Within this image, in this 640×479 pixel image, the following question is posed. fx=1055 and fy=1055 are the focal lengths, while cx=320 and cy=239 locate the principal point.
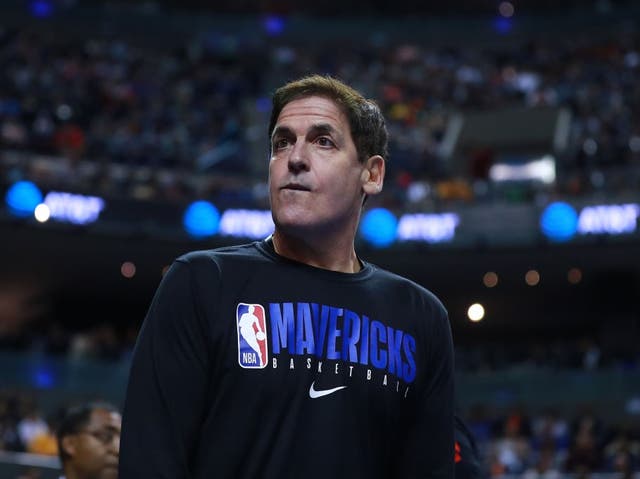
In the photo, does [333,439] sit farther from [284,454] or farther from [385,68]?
[385,68]

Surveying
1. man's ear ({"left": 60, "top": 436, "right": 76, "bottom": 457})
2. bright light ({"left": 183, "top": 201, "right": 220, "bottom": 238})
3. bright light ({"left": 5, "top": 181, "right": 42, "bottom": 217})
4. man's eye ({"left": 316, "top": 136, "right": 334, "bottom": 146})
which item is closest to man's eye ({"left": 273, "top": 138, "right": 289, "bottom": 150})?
man's eye ({"left": 316, "top": 136, "right": 334, "bottom": 146})

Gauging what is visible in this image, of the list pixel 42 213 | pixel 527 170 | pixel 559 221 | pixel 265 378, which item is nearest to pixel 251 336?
pixel 265 378

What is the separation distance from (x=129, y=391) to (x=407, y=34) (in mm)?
36684

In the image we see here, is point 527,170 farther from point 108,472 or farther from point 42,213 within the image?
point 108,472

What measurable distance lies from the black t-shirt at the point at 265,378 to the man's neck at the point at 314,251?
58 mm

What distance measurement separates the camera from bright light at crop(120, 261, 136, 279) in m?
27.6

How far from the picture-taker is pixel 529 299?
2942 centimetres

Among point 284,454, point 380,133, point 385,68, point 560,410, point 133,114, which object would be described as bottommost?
point 560,410

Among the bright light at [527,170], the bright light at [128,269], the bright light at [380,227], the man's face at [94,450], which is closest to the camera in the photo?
the man's face at [94,450]

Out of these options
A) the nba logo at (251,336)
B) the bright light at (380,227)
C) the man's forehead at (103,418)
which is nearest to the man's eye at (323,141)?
the nba logo at (251,336)

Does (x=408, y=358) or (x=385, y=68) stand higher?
(x=385, y=68)

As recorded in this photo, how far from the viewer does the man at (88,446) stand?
5.29 meters

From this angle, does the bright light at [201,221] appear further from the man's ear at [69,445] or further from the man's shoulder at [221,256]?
the man's shoulder at [221,256]

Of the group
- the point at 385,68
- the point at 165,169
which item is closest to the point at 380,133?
the point at 165,169
